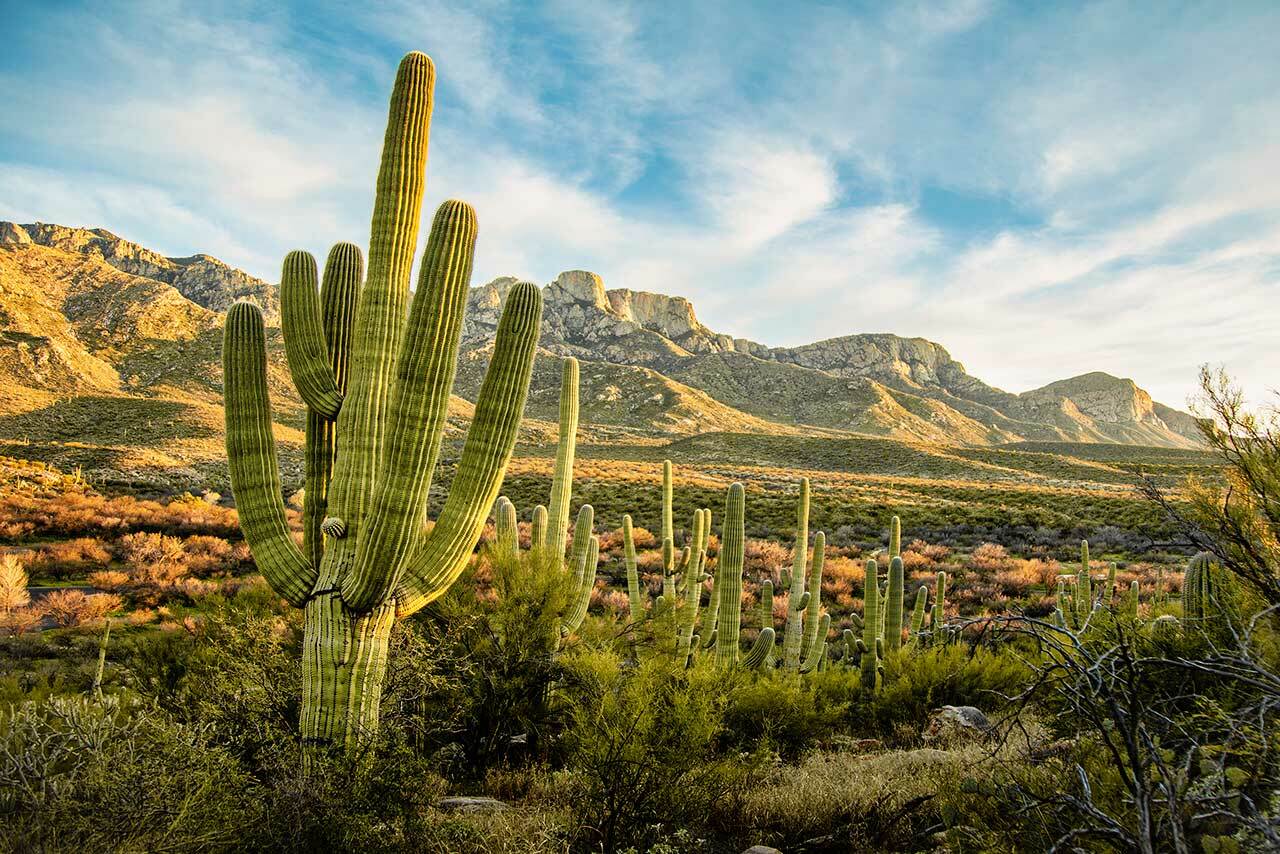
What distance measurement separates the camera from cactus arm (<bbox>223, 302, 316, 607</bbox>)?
488cm

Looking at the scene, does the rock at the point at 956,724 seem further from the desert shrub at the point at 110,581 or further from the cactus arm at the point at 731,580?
the desert shrub at the point at 110,581

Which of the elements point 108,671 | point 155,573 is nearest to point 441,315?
point 108,671

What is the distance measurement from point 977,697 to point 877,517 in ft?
59.5

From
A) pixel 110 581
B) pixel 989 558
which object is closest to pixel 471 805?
pixel 110 581

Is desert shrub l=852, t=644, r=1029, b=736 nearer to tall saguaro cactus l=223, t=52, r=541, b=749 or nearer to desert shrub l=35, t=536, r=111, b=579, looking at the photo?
tall saguaro cactus l=223, t=52, r=541, b=749

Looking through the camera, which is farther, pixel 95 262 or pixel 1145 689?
pixel 95 262

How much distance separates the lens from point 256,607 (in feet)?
25.0

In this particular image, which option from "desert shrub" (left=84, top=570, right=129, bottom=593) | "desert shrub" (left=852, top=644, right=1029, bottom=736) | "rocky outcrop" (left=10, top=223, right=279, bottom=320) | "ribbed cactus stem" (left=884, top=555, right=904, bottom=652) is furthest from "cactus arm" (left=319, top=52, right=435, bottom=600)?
"rocky outcrop" (left=10, top=223, right=279, bottom=320)

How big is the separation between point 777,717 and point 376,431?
208 inches

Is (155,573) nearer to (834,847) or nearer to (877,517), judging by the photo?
(834,847)

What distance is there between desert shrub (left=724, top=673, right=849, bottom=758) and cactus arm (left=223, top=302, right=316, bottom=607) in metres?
4.53

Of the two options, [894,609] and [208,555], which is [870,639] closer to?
[894,609]

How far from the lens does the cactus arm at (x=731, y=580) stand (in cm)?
812

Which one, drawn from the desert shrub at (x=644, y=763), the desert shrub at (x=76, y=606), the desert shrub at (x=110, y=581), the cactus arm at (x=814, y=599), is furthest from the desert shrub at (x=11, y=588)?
the cactus arm at (x=814, y=599)
